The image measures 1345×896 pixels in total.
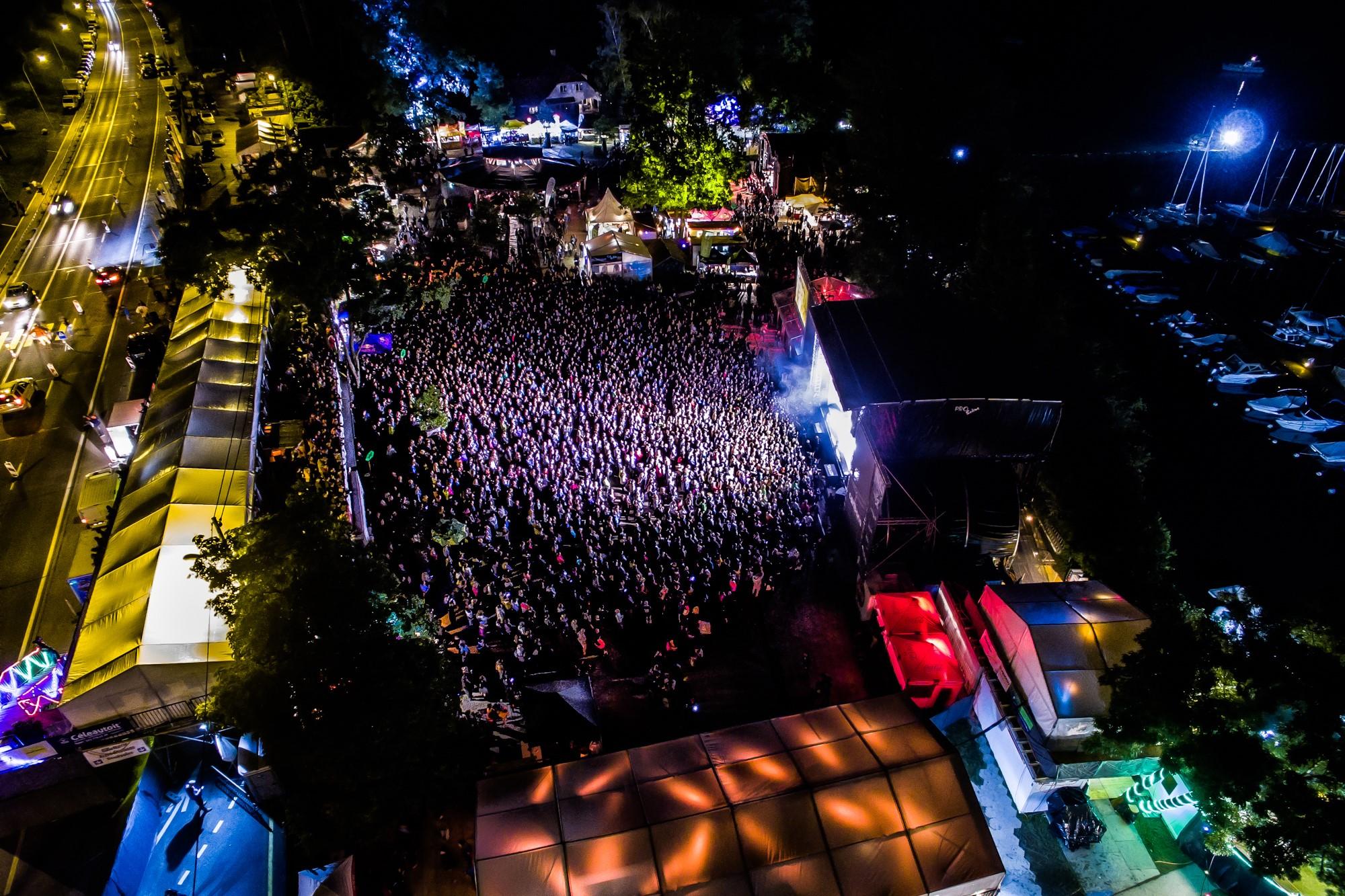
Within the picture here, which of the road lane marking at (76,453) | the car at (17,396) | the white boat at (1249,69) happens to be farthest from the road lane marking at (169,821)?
the white boat at (1249,69)

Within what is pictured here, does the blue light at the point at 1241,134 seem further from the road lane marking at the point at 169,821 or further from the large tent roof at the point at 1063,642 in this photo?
the road lane marking at the point at 169,821

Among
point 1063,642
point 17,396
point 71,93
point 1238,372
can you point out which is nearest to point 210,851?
point 1063,642

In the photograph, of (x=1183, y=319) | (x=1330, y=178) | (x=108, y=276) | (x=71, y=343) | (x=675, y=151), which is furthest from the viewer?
(x=1330, y=178)

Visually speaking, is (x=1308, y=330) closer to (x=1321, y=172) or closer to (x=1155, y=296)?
(x=1155, y=296)

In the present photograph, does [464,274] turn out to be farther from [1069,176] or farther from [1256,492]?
[1069,176]

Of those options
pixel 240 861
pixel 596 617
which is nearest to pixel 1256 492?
pixel 596 617

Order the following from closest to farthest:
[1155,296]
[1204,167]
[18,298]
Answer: [18,298]
[1155,296]
[1204,167]

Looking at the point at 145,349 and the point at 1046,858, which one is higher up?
the point at 145,349
